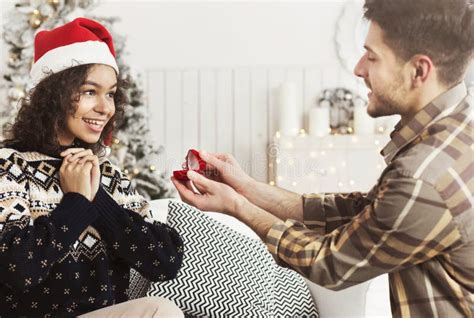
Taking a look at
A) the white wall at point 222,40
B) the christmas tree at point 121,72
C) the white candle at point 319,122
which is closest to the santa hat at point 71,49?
the christmas tree at point 121,72

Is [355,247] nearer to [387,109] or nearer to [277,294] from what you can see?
[387,109]

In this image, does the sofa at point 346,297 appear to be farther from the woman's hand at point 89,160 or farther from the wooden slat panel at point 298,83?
the wooden slat panel at point 298,83

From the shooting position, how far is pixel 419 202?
1.27 metres

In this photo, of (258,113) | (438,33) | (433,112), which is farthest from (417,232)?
(258,113)

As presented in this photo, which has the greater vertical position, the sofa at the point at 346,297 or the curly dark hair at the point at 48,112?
the curly dark hair at the point at 48,112

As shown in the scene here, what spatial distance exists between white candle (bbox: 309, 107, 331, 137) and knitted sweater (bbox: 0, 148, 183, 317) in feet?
11.0

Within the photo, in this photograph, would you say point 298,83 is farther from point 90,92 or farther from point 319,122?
point 90,92

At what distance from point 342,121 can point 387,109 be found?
3893 mm

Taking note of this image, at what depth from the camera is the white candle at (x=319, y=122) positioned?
5078mm

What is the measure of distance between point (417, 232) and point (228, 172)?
2.13 ft

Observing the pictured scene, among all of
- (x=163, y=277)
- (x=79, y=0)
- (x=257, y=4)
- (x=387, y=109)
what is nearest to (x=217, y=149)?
(x=257, y=4)

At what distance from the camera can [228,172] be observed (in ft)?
5.96

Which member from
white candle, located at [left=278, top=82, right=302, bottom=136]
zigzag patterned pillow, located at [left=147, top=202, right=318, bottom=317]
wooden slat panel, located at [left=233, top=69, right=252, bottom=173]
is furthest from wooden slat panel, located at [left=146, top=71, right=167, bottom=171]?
zigzag patterned pillow, located at [left=147, top=202, right=318, bottom=317]

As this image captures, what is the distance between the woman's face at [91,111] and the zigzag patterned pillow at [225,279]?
549 mm
